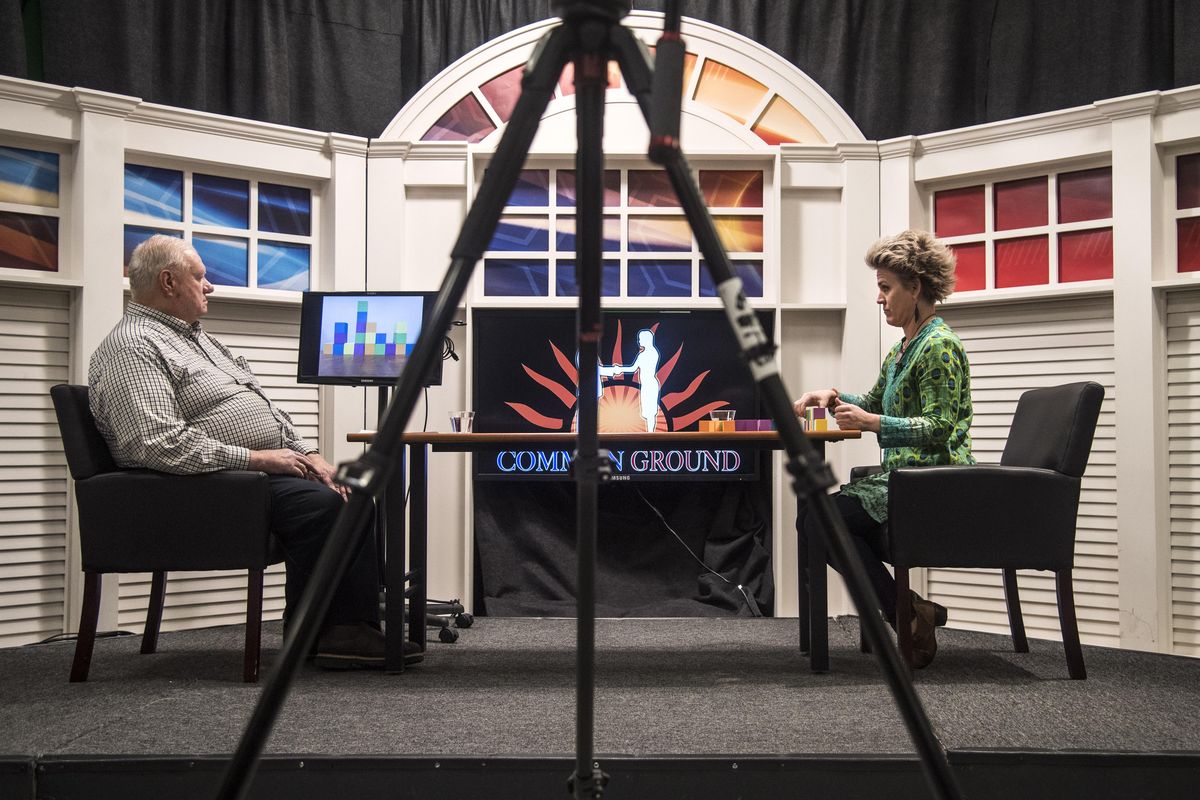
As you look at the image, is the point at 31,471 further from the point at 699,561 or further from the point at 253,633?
the point at 699,561

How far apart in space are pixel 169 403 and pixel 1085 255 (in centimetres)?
338

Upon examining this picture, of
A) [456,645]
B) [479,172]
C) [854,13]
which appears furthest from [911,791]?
[854,13]

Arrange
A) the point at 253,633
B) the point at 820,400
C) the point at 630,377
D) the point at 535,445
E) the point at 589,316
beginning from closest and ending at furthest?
the point at 589,316 < the point at 253,633 < the point at 535,445 < the point at 820,400 < the point at 630,377

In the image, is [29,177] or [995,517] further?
[29,177]

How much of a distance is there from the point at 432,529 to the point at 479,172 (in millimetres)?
1600

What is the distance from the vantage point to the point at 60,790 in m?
1.76

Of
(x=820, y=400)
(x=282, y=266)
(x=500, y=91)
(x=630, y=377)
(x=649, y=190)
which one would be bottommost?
(x=820, y=400)

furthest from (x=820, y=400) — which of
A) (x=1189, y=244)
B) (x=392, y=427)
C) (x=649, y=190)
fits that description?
(x=392, y=427)

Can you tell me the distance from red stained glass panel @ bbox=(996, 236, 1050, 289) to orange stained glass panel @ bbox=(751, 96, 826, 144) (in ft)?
3.06

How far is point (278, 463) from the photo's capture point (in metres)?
2.74

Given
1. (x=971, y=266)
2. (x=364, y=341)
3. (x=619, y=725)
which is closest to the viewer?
(x=619, y=725)

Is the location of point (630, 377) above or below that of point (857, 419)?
above

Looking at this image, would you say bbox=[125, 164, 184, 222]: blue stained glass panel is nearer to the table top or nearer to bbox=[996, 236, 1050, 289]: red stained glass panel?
the table top

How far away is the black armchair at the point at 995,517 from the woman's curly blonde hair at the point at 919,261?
0.52 m
